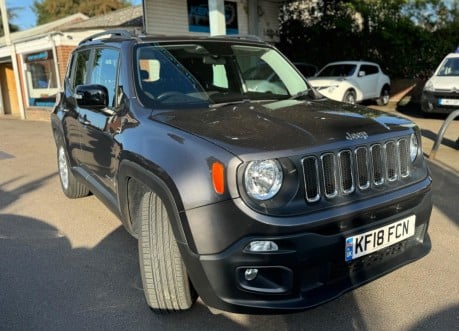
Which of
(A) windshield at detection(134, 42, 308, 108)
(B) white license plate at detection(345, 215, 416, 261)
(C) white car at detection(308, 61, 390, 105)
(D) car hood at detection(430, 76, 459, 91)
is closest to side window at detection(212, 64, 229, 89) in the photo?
(A) windshield at detection(134, 42, 308, 108)

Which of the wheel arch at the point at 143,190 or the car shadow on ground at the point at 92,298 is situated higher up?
the wheel arch at the point at 143,190

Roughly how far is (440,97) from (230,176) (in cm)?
1108

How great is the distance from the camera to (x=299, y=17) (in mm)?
19750

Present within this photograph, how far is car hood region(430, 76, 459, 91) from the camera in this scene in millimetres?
11748

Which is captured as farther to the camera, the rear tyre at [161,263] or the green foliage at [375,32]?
the green foliage at [375,32]

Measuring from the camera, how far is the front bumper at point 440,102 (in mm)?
11617

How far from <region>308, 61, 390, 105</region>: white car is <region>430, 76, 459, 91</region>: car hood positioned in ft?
7.64

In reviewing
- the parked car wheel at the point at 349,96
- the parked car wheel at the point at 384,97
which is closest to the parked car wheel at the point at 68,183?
the parked car wheel at the point at 349,96

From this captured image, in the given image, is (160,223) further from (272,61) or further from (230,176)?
(272,61)

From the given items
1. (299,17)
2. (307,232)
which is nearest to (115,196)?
(307,232)

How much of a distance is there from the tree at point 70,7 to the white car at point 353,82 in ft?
121

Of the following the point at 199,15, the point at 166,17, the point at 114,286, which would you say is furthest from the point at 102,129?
the point at 199,15

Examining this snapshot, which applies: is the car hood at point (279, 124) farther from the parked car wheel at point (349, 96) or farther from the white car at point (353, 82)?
the parked car wheel at point (349, 96)

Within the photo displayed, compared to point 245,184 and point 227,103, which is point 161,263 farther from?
point 227,103
